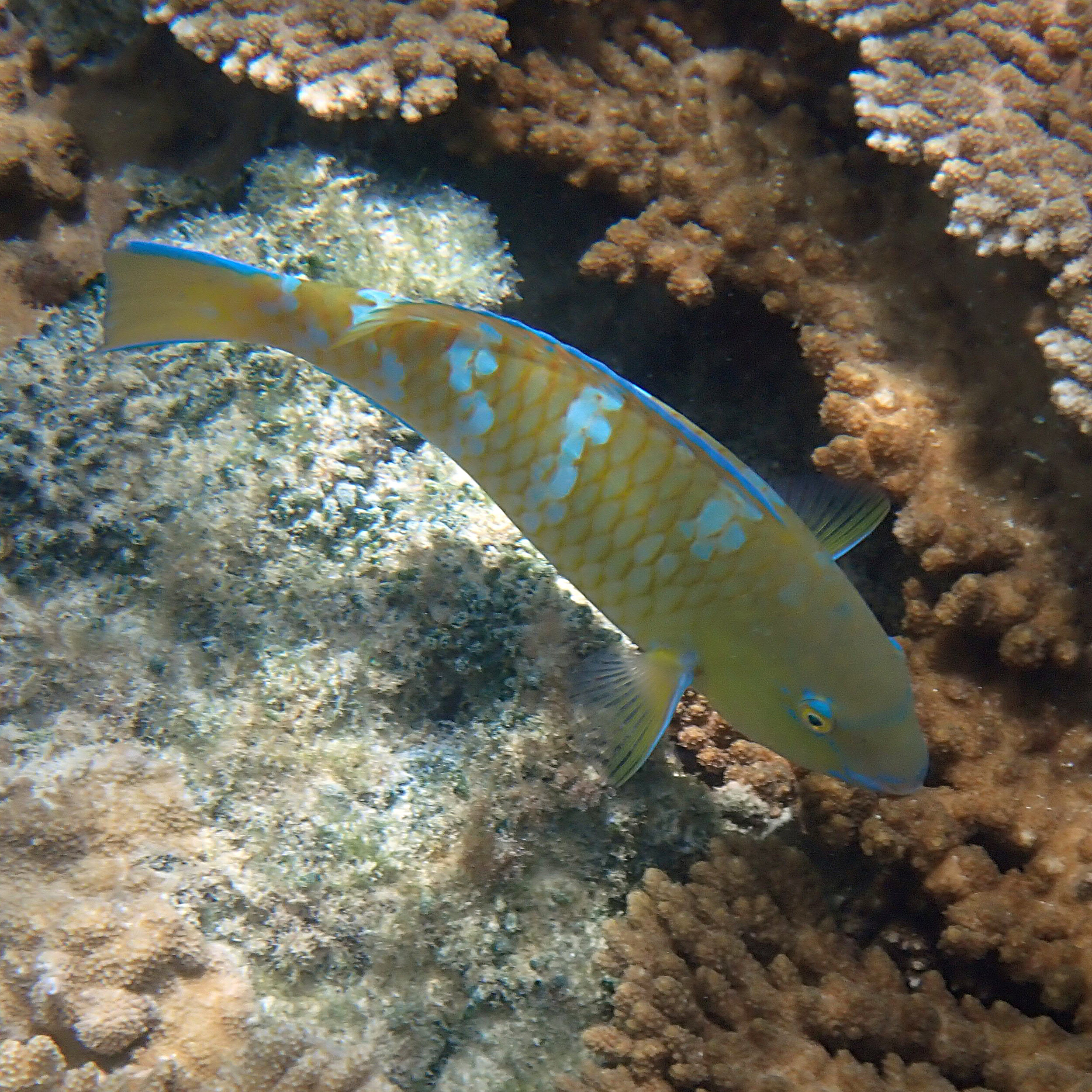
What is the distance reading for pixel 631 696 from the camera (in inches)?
95.2

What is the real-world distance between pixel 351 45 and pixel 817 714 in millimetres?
3494

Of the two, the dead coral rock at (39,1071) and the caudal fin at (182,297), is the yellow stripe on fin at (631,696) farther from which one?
the dead coral rock at (39,1071)

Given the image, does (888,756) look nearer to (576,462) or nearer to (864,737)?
(864,737)

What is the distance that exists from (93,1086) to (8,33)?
471 cm

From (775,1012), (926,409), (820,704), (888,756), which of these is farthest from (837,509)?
(775,1012)

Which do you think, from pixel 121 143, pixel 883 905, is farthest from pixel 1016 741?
pixel 121 143

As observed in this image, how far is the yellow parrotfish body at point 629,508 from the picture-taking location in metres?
2.27

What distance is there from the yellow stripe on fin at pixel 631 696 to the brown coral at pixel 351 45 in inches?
104

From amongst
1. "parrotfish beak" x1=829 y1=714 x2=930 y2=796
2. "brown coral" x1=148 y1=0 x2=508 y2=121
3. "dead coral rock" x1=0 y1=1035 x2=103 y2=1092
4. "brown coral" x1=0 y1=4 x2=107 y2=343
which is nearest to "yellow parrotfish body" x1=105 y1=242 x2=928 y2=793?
"parrotfish beak" x1=829 y1=714 x2=930 y2=796

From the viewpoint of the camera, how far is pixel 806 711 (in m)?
2.28

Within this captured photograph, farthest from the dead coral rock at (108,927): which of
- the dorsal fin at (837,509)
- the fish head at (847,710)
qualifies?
the dorsal fin at (837,509)

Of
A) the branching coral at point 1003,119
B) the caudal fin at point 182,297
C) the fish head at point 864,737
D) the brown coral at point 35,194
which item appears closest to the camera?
the fish head at point 864,737

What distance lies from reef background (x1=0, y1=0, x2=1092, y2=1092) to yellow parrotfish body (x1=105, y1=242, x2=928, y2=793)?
0.70 metres

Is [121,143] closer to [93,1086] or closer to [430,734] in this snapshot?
[430,734]
